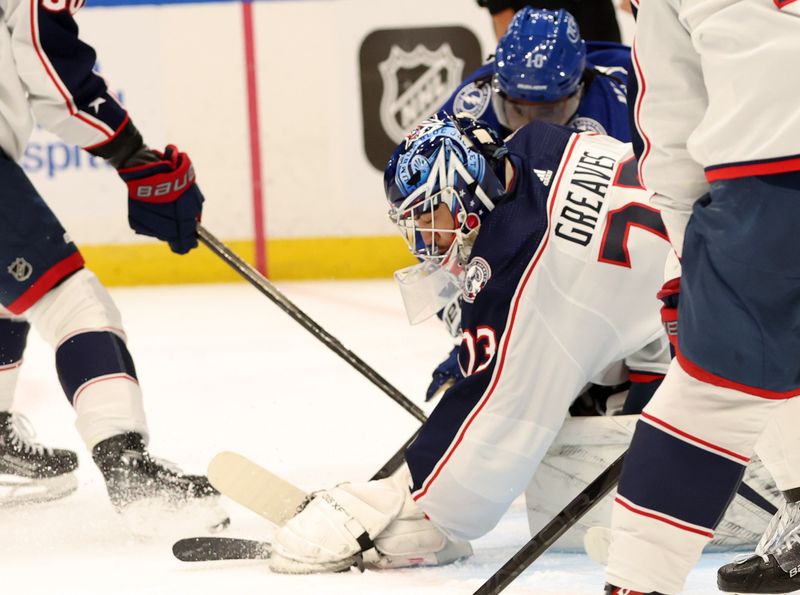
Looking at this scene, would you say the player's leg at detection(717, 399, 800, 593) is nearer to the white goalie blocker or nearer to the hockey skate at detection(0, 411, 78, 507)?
the white goalie blocker

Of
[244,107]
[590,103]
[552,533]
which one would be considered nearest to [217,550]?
Result: [552,533]

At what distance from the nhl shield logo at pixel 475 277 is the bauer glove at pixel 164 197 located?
2.93ft

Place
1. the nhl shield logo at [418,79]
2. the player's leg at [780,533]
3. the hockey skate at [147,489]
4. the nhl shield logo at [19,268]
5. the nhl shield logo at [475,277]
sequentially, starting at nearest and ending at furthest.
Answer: the player's leg at [780,533], the nhl shield logo at [475,277], the hockey skate at [147,489], the nhl shield logo at [19,268], the nhl shield logo at [418,79]

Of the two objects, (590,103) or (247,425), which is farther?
(247,425)

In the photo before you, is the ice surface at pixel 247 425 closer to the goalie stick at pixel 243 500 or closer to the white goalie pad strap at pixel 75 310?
the goalie stick at pixel 243 500

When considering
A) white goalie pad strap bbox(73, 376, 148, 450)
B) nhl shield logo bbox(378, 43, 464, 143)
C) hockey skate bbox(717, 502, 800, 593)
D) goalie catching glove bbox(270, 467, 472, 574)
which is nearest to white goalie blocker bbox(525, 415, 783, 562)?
goalie catching glove bbox(270, 467, 472, 574)

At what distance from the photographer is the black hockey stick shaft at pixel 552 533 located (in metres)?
1.92

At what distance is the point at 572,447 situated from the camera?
2199 millimetres

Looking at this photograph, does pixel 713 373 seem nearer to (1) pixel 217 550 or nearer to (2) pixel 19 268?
(1) pixel 217 550

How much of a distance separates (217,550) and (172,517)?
9.7 inches

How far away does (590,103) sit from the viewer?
10.1 ft

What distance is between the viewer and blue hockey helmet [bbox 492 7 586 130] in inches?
117

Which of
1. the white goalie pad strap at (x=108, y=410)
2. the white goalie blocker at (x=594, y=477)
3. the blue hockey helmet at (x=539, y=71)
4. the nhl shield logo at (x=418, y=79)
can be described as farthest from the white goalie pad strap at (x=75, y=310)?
the nhl shield logo at (x=418, y=79)

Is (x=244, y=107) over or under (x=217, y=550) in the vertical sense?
over
